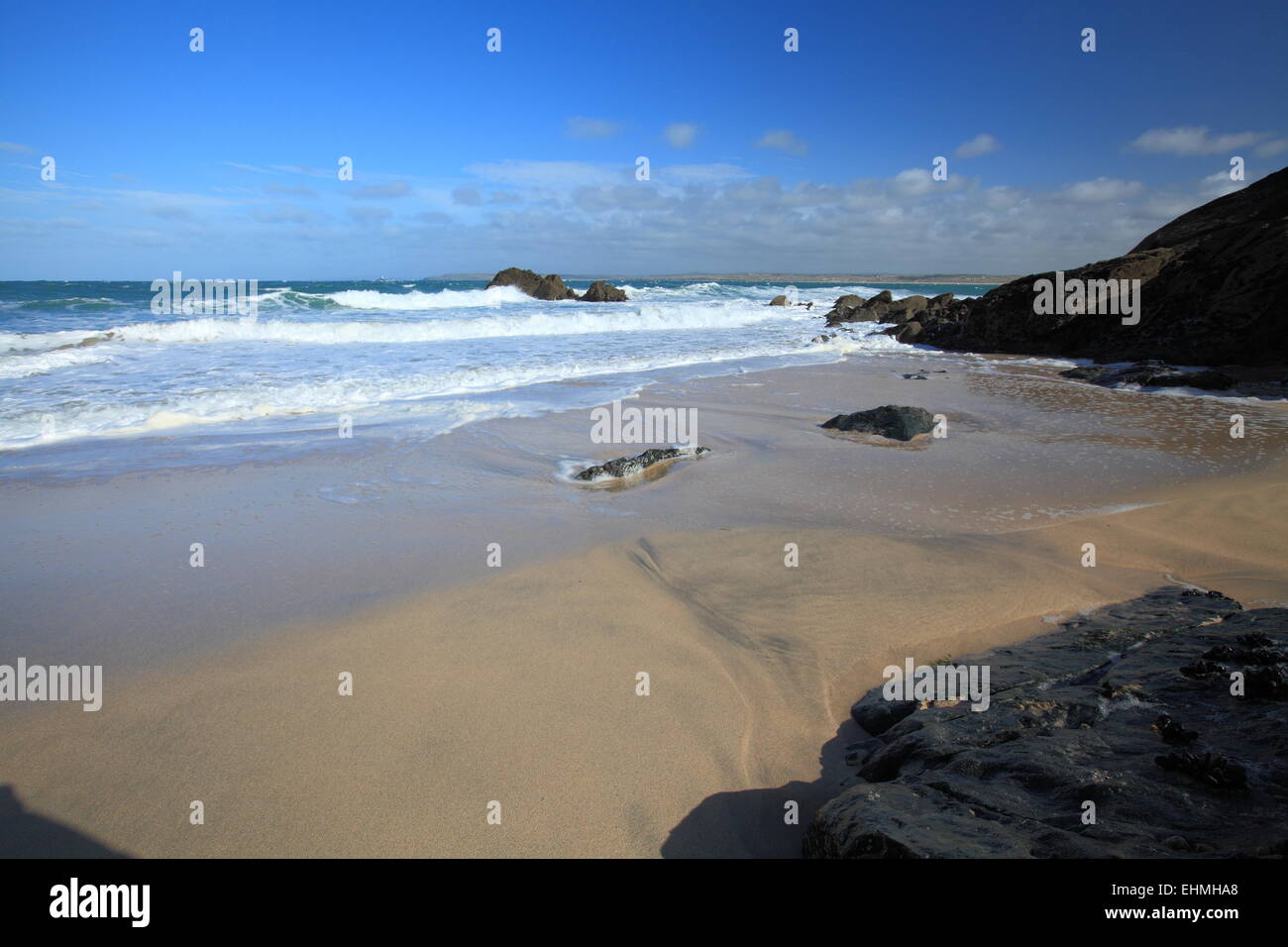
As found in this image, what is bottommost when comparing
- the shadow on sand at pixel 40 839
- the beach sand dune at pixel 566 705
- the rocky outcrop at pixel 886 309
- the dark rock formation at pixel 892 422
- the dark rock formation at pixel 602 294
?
the shadow on sand at pixel 40 839

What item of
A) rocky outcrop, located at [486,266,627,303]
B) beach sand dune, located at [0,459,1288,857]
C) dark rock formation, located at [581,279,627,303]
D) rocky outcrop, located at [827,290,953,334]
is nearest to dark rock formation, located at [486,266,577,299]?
rocky outcrop, located at [486,266,627,303]

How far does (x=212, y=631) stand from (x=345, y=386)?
342 inches

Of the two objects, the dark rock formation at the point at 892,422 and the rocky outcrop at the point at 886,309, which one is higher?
the rocky outcrop at the point at 886,309

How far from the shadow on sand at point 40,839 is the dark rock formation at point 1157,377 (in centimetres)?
1489

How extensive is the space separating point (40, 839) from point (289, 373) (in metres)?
12.1

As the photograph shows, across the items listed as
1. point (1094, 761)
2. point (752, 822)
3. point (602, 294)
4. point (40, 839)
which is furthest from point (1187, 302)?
point (602, 294)

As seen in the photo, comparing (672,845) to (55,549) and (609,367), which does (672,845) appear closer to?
(55,549)

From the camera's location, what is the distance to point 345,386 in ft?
37.3

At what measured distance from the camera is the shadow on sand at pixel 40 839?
7.03ft

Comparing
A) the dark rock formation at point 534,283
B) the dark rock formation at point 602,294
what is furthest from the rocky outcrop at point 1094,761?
the dark rock formation at point 534,283

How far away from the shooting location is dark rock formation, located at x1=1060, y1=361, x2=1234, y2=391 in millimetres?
11328

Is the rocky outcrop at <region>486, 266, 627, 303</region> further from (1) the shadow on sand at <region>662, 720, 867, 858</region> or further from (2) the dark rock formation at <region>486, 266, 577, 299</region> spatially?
(1) the shadow on sand at <region>662, 720, 867, 858</region>

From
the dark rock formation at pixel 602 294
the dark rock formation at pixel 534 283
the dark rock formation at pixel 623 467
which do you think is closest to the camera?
the dark rock formation at pixel 623 467

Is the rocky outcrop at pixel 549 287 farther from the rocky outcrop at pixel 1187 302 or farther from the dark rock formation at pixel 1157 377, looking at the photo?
the dark rock formation at pixel 1157 377
